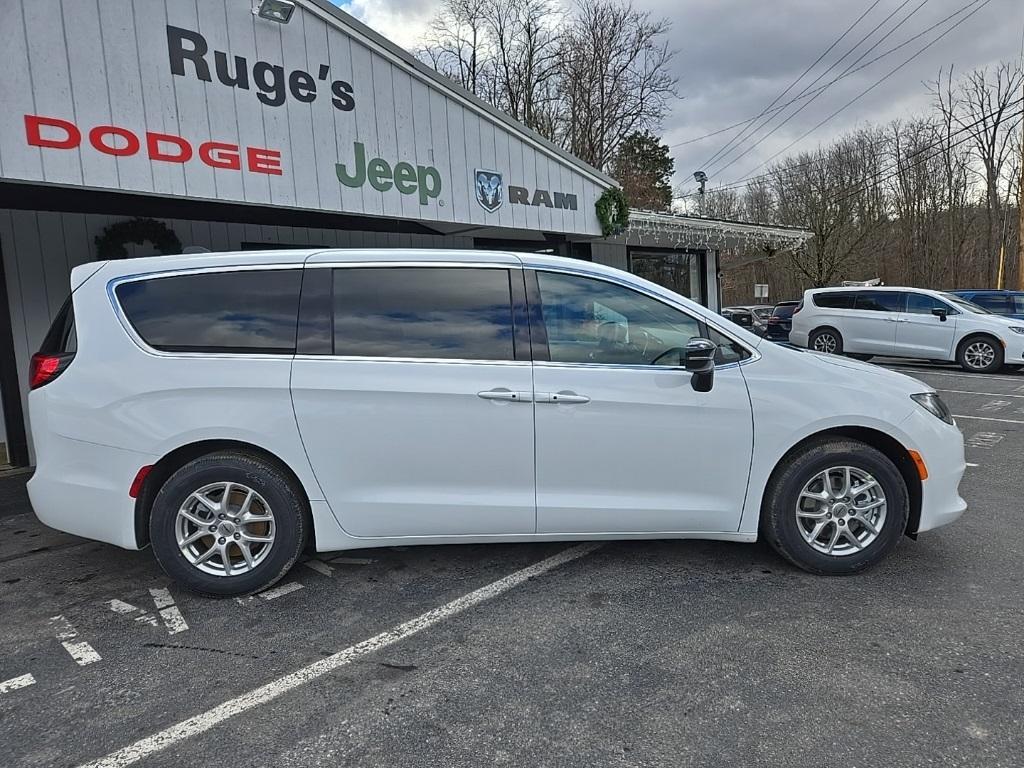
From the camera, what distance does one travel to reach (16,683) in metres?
2.66

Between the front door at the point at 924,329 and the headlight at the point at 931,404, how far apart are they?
10.9m

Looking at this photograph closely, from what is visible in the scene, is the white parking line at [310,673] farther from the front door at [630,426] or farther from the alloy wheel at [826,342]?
the alloy wheel at [826,342]

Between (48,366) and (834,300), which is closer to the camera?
(48,366)

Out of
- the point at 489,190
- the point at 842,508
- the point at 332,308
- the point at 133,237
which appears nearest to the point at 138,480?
the point at 332,308

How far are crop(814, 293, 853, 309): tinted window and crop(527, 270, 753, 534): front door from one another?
12276 mm

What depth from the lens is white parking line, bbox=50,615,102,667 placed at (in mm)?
2838

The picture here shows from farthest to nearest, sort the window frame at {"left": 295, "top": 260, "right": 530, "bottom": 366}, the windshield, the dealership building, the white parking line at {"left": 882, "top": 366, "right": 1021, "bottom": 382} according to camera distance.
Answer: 1. the windshield
2. the white parking line at {"left": 882, "top": 366, "right": 1021, "bottom": 382}
3. the dealership building
4. the window frame at {"left": 295, "top": 260, "right": 530, "bottom": 366}

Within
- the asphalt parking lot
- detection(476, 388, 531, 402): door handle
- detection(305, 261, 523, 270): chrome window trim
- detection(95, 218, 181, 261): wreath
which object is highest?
detection(95, 218, 181, 261): wreath

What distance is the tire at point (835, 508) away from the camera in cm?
331

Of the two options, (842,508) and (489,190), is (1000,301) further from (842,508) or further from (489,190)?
(842,508)

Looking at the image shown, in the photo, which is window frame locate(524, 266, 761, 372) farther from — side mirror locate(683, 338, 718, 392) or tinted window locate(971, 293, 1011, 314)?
tinted window locate(971, 293, 1011, 314)

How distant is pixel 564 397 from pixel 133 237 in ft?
19.2

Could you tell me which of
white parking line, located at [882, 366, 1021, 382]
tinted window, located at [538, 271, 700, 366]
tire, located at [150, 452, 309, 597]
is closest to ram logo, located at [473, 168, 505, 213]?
tinted window, located at [538, 271, 700, 366]

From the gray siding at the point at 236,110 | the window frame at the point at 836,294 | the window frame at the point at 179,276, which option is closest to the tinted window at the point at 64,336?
the window frame at the point at 179,276
